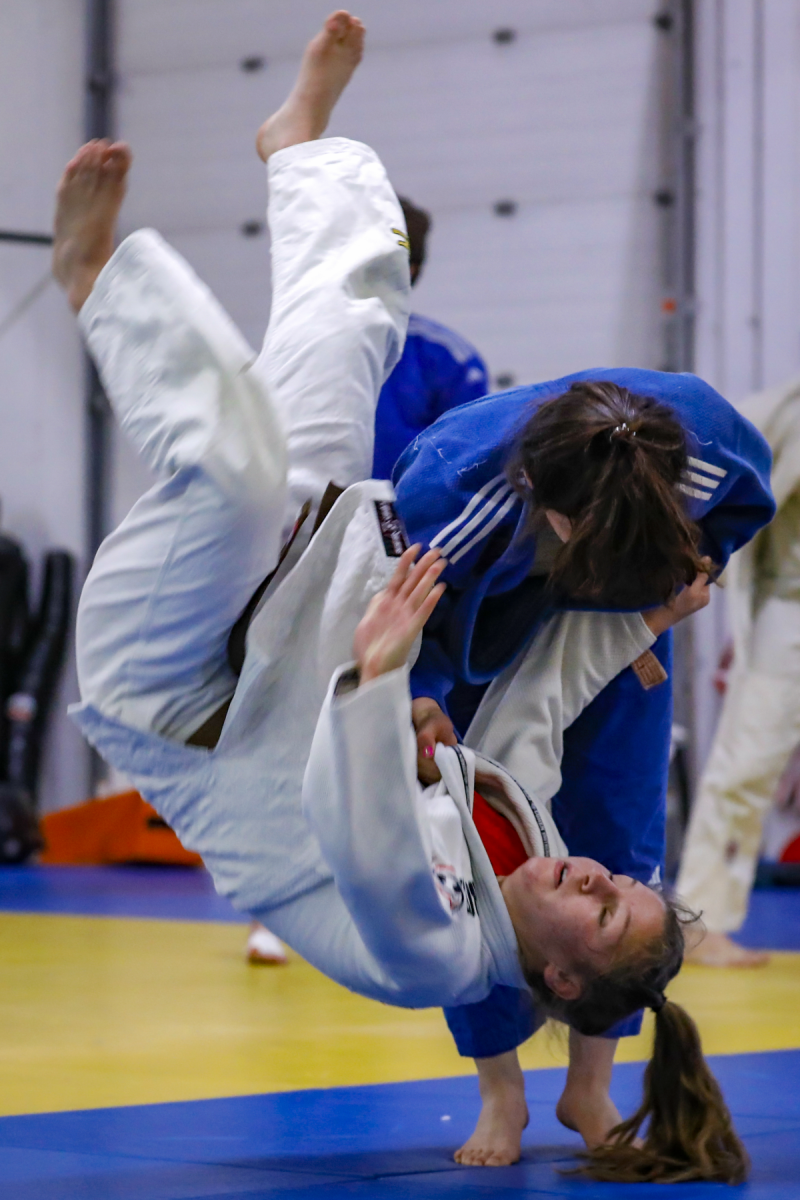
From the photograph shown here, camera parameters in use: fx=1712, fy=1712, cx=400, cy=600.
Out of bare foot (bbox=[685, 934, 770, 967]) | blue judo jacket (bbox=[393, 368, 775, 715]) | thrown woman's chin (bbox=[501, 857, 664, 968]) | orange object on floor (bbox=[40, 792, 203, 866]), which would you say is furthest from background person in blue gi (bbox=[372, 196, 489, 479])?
orange object on floor (bbox=[40, 792, 203, 866])

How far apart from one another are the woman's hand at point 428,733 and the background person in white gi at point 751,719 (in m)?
2.59

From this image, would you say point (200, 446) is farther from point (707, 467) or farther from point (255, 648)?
point (707, 467)

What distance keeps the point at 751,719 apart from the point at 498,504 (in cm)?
270

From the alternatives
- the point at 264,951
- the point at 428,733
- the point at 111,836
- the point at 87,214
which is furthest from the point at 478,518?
the point at 111,836

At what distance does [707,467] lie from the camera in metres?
2.17

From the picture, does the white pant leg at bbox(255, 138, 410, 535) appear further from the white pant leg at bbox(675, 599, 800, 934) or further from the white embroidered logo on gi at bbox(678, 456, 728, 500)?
the white pant leg at bbox(675, 599, 800, 934)

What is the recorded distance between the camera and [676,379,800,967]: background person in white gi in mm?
4586

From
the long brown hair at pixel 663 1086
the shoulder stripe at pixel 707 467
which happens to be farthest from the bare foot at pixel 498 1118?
the shoulder stripe at pixel 707 467

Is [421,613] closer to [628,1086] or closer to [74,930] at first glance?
[628,1086]

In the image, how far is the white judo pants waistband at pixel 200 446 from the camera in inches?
81.6

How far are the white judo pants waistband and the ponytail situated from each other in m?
0.72

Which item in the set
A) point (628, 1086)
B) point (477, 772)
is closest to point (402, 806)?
point (477, 772)

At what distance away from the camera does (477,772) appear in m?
2.20

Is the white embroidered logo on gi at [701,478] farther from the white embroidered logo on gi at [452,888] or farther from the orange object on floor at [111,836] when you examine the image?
the orange object on floor at [111,836]
